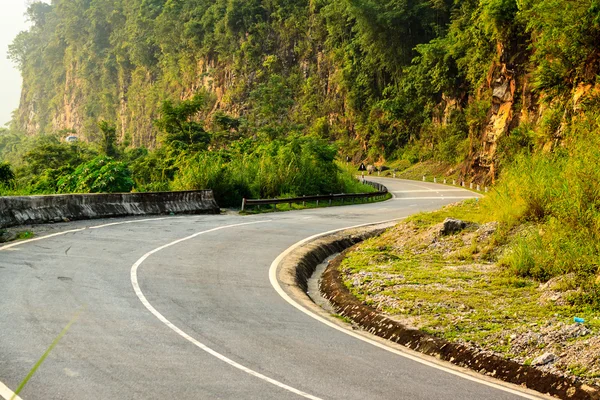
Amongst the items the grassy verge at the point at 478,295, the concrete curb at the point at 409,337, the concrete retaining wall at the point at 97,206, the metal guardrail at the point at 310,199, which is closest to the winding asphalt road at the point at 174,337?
the concrete curb at the point at 409,337

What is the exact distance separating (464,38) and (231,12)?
41.9m

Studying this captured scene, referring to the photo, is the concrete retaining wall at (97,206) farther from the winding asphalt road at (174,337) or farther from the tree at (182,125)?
the tree at (182,125)

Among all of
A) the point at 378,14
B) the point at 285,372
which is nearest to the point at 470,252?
the point at 285,372

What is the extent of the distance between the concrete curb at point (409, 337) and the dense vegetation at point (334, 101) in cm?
252

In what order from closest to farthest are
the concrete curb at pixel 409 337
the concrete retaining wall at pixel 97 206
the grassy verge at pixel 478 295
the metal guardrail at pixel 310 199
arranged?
the concrete curb at pixel 409 337
the grassy verge at pixel 478 295
the concrete retaining wall at pixel 97 206
the metal guardrail at pixel 310 199

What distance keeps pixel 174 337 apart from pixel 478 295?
488 centimetres

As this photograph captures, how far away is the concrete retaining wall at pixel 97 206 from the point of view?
16.7 m

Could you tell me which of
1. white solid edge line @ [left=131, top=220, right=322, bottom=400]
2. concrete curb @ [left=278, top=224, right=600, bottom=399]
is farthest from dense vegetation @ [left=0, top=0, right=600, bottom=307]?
white solid edge line @ [left=131, top=220, right=322, bottom=400]

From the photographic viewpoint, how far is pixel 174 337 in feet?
25.7

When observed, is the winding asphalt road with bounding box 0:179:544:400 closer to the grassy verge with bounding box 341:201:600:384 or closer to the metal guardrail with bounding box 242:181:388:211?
the grassy verge with bounding box 341:201:600:384

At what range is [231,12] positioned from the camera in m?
87.8

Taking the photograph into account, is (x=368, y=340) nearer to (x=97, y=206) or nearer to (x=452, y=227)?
(x=452, y=227)

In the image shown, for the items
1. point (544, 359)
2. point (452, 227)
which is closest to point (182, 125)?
point (452, 227)

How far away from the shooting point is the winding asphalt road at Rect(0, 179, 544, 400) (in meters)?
6.19
